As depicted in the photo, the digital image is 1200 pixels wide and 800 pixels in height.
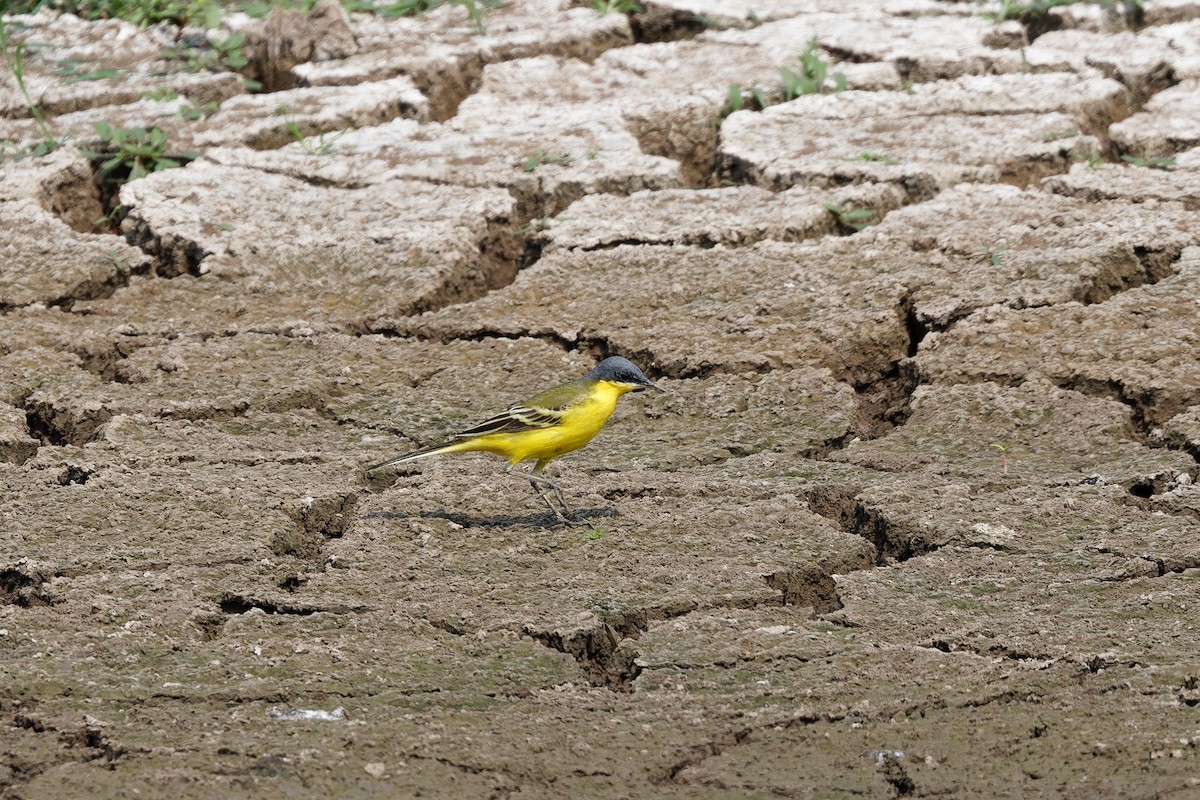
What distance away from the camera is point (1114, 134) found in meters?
5.76

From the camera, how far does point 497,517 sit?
12.3ft

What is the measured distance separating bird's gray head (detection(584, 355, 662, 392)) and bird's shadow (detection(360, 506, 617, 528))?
35 cm

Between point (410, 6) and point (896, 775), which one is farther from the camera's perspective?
point (410, 6)

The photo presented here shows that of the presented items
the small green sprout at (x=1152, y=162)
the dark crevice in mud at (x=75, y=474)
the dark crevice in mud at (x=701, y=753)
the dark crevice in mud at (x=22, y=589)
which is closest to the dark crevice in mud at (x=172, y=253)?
the dark crevice in mud at (x=75, y=474)

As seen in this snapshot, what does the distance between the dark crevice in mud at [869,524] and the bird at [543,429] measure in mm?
548

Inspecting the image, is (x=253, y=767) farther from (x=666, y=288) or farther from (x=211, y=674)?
(x=666, y=288)

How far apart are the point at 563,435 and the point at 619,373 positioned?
240 mm

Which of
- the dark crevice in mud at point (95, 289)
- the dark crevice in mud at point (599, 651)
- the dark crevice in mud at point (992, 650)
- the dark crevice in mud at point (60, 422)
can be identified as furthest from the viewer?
the dark crevice in mud at point (95, 289)

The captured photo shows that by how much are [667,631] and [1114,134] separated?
3.42m

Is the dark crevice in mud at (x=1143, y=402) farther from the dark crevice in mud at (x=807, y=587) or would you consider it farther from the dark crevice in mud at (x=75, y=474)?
the dark crevice in mud at (x=75, y=474)

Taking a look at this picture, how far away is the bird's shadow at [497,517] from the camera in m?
3.69

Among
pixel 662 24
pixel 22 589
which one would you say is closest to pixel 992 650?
pixel 22 589

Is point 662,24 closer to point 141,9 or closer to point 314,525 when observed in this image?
point 141,9

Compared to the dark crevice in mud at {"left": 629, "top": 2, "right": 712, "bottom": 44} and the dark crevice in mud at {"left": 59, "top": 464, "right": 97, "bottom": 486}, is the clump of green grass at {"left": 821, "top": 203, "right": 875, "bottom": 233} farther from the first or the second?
the dark crevice in mud at {"left": 59, "top": 464, "right": 97, "bottom": 486}
